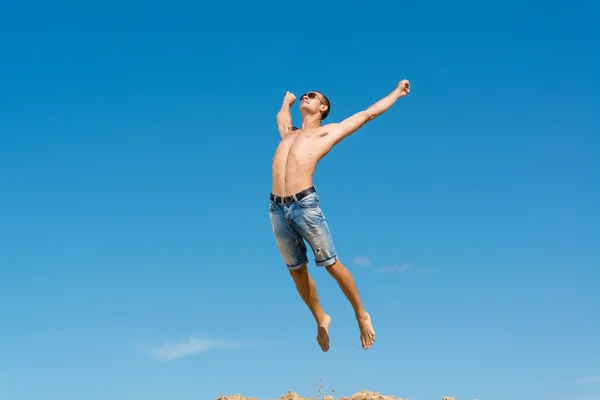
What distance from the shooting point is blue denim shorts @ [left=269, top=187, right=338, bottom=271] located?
28.3 feet

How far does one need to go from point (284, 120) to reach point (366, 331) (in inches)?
129

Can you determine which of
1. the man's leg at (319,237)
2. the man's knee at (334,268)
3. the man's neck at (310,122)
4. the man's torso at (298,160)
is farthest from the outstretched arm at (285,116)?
the man's knee at (334,268)

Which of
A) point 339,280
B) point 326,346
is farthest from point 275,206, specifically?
point 326,346

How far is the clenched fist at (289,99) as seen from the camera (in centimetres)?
1047

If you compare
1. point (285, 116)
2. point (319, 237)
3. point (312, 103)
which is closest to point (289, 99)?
point (285, 116)

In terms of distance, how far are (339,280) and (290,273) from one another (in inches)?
27.5

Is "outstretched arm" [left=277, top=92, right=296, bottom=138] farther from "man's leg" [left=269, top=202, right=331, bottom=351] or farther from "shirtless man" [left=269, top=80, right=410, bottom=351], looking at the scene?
"man's leg" [left=269, top=202, right=331, bottom=351]

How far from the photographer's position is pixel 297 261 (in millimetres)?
9039

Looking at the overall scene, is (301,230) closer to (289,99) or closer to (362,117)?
(362,117)

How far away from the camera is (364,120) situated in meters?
9.15

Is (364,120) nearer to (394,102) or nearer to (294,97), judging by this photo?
(394,102)

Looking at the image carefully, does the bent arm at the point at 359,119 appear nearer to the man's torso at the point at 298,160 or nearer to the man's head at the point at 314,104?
the man's torso at the point at 298,160

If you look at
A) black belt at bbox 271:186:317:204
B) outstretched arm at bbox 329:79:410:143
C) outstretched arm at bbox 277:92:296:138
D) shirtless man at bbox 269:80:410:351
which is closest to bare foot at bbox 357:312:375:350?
shirtless man at bbox 269:80:410:351

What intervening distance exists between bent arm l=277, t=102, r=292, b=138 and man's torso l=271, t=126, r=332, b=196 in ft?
2.65
